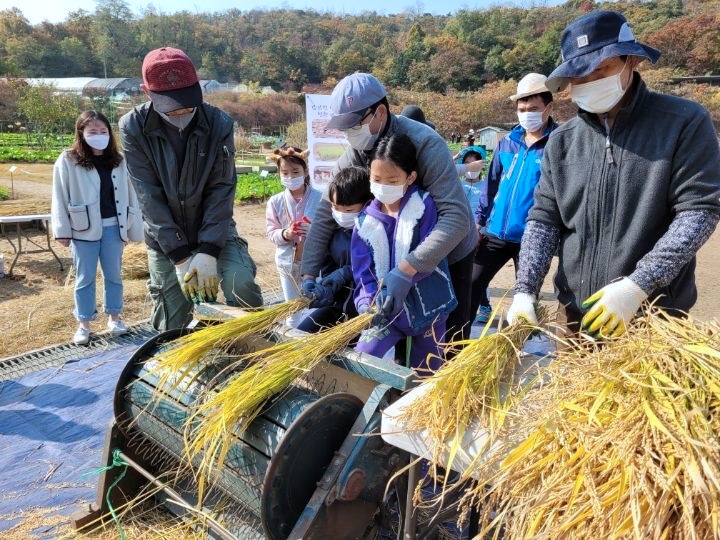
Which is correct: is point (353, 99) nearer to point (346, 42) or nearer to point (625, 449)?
point (625, 449)

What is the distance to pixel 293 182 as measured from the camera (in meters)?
3.98

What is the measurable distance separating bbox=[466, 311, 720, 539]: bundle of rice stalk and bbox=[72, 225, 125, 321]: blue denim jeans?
4158 mm

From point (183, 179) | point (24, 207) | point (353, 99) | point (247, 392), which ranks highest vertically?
point (353, 99)

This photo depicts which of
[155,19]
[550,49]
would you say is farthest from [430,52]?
[155,19]

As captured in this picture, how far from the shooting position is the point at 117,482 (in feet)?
7.80

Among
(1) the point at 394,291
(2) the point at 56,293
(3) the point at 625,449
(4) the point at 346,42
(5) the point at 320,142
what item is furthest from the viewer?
(4) the point at 346,42

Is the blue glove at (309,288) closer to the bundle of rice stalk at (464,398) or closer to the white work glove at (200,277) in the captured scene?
the white work glove at (200,277)

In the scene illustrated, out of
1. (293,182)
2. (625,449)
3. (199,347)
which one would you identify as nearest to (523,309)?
(625,449)

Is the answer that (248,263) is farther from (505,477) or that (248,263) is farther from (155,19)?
(155,19)

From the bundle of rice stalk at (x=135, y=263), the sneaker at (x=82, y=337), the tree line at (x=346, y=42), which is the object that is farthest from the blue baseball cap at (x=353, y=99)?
the tree line at (x=346, y=42)

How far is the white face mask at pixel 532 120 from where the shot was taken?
12.3 feet

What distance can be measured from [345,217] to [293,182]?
1.38 m

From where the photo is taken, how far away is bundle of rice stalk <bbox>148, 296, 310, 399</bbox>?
2.00 metres

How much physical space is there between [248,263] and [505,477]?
Answer: 2.19 meters
